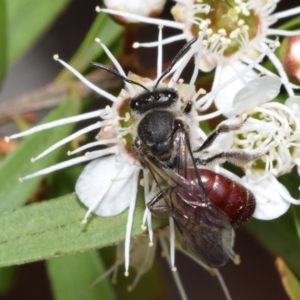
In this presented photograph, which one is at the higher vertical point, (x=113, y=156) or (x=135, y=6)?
(x=135, y=6)

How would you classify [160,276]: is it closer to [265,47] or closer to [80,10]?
[265,47]

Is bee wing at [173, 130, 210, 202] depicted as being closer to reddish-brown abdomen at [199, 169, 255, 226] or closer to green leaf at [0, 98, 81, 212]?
reddish-brown abdomen at [199, 169, 255, 226]

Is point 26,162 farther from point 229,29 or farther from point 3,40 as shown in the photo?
point 229,29

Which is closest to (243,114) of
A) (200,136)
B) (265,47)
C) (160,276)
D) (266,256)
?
(200,136)

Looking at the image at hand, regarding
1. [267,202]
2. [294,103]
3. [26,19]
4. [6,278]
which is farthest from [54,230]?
[26,19]

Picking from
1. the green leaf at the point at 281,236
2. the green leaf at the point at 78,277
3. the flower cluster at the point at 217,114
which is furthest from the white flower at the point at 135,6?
the green leaf at the point at 78,277

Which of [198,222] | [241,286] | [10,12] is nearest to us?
[198,222]
